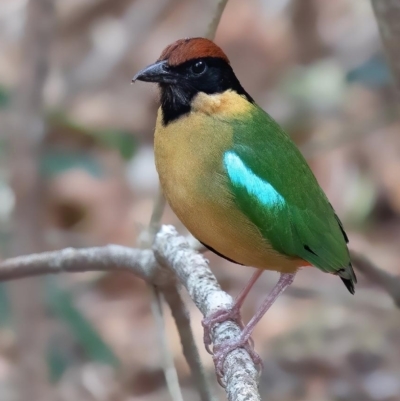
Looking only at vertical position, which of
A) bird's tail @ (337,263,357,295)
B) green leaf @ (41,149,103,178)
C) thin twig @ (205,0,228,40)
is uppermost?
green leaf @ (41,149,103,178)

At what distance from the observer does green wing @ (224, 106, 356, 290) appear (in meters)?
3.04

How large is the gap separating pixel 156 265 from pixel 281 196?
22.0 inches

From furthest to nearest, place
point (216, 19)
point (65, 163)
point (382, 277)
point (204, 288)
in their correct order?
point (65, 163) < point (382, 277) < point (216, 19) < point (204, 288)

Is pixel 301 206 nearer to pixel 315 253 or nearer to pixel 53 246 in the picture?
pixel 315 253

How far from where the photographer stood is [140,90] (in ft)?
31.1

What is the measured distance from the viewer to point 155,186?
7.82 meters

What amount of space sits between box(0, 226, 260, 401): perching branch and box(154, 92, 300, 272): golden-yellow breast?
13cm

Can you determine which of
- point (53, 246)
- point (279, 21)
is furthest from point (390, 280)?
point (279, 21)

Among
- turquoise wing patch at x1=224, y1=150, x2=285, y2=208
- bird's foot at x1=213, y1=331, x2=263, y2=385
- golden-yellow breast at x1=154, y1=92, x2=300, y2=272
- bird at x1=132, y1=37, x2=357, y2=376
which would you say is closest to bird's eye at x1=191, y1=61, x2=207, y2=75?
bird at x1=132, y1=37, x2=357, y2=376

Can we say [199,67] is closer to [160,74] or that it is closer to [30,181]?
[160,74]

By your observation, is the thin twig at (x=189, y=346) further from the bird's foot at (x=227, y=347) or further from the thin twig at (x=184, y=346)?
the bird's foot at (x=227, y=347)

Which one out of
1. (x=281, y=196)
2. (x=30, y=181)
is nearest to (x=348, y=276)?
(x=281, y=196)

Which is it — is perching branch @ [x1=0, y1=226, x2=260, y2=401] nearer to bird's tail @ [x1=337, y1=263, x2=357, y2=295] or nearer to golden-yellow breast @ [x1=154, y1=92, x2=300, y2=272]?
golden-yellow breast @ [x1=154, y1=92, x2=300, y2=272]

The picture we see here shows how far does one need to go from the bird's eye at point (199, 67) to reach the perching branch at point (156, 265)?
647 mm
